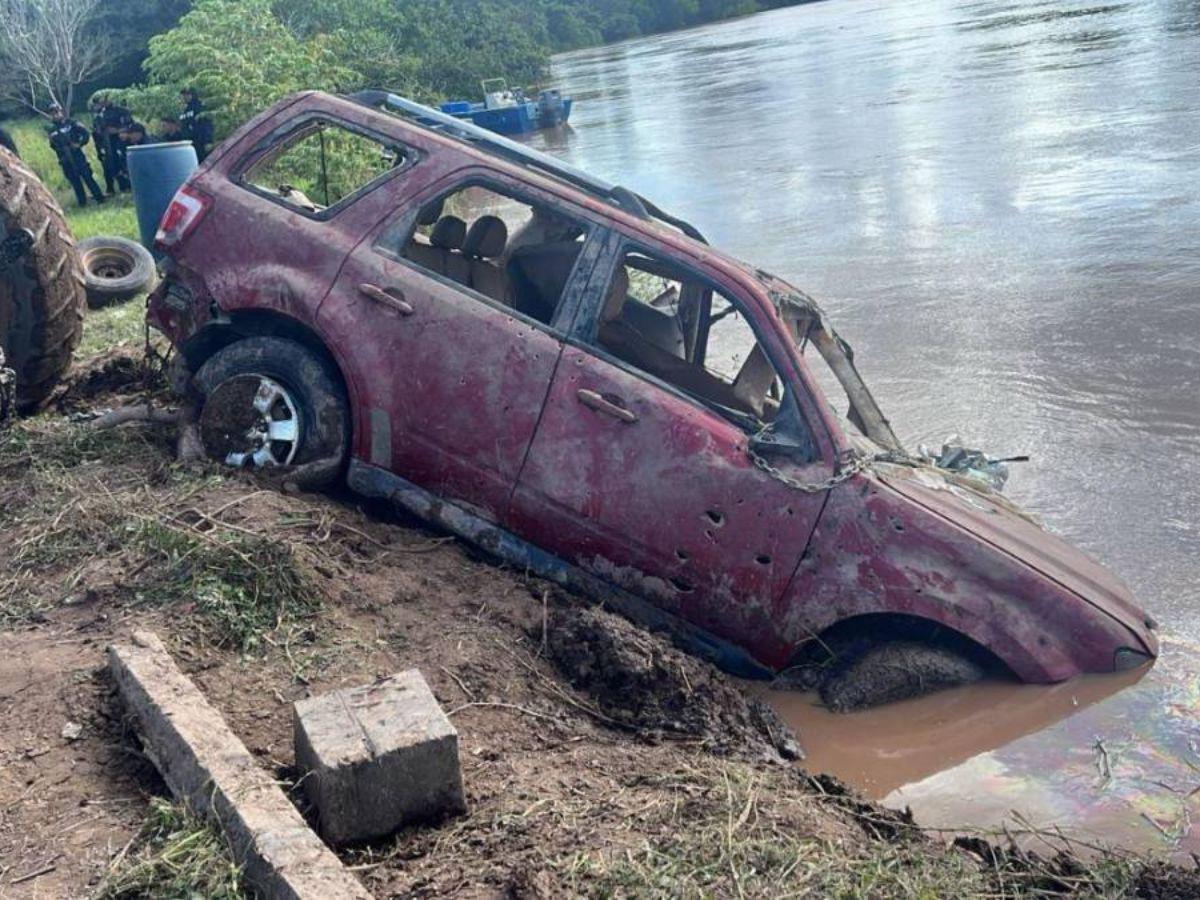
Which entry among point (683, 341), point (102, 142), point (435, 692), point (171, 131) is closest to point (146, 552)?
point (435, 692)

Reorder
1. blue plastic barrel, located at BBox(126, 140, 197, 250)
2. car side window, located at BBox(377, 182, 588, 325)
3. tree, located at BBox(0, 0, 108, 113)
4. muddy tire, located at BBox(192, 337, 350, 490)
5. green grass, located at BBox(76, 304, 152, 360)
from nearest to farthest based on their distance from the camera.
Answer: muddy tire, located at BBox(192, 337, 350, 490) < car side window, located at BBox(377, 182, 588, 325) < green grass, located at BBox(76, 304, 152, 360) < blue plastic barrel, located at BBox(126, 140, 197, 250) < tree, located at BBox(0, 0, 108, 113)

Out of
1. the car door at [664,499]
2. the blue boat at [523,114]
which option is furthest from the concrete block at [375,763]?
the blue boat at [523,114]

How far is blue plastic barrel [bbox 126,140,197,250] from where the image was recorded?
12414 millimetres

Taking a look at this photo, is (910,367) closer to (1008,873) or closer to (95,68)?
(1008,873)

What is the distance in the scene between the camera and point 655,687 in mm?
4957

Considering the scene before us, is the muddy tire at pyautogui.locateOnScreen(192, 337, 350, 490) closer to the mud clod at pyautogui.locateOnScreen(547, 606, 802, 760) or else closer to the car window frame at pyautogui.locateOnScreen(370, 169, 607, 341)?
the car window frame at pyautogui.locateOnScreen(370, 169, 607, 341)

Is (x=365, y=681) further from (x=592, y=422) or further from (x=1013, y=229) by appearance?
(x=1013, y=229)

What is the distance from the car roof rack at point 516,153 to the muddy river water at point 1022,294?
2.27 meters

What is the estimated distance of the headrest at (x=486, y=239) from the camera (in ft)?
20.9

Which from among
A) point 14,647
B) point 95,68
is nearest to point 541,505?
point 14,647

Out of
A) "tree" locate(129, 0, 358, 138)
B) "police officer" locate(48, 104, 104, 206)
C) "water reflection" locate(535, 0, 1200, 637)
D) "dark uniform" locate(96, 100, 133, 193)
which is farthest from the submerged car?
"police officer" locate(48, 104, 104, 206)

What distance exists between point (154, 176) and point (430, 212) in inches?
291

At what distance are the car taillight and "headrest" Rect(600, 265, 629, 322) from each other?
187 centimetres

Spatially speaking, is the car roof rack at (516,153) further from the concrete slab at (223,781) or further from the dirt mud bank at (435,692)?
the concrete slab at (223,781)
